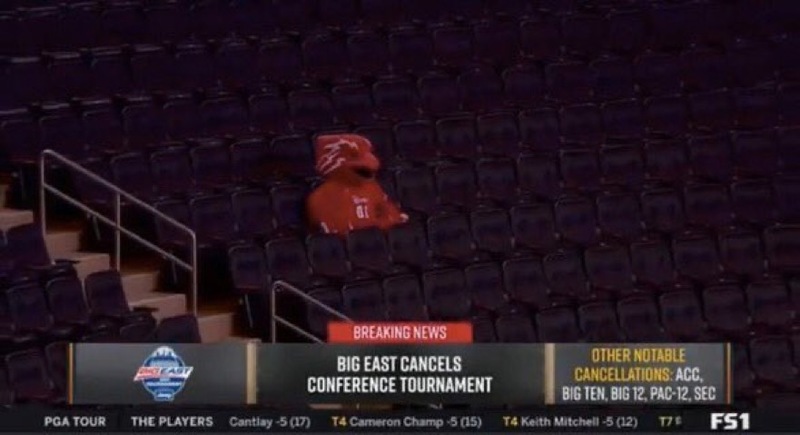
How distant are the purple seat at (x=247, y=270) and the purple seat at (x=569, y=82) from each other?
318cm

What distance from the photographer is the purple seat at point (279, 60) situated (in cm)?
1343

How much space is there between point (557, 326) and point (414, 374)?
4.24 feet

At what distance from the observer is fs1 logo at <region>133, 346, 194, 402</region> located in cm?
1002

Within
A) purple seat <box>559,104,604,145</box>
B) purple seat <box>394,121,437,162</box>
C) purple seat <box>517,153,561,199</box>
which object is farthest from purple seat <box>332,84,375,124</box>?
purple seat <box>559,104,604,145</box>

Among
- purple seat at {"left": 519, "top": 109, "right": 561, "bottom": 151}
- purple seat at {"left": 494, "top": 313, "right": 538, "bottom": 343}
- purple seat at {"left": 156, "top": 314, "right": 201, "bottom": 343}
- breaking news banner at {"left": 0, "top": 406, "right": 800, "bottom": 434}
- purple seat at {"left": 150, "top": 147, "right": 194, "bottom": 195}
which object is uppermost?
purple seat at {"left": 519, "top": 109, "right": 561, "bottom": 151}

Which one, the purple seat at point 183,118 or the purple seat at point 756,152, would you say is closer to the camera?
the purple seat at point 183,118

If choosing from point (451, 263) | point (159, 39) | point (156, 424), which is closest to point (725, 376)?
point (451, 263)

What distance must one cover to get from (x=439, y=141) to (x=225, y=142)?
4.65 ft

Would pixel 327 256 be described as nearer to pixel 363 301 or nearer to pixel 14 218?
pixel 363 301

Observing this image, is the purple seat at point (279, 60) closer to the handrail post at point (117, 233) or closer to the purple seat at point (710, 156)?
the handrail post at point (117, 233)

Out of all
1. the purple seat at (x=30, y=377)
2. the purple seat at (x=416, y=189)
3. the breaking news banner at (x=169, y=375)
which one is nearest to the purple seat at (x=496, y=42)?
the purple seat at (x=416, y=189)

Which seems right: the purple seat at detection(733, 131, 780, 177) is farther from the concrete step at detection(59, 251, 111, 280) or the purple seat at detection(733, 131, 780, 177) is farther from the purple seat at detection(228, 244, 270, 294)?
the concrete step at detection(59, 251, 111, 280)

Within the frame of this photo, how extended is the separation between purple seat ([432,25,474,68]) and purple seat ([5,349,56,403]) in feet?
16.4

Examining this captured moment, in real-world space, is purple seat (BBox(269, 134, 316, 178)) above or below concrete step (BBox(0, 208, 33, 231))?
above
